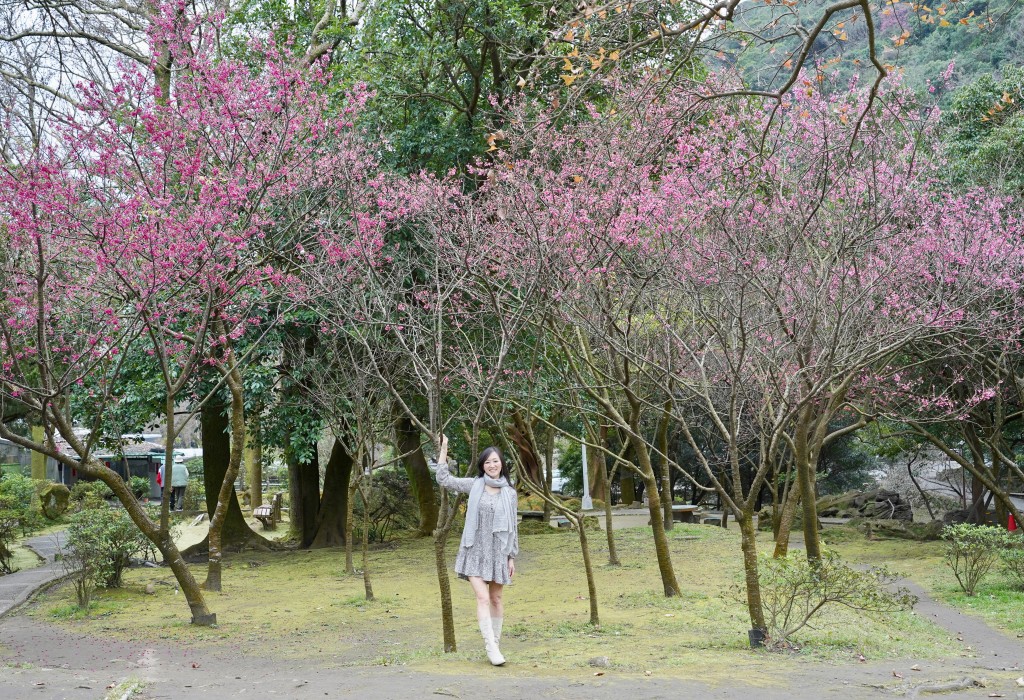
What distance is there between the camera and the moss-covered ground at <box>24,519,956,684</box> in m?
6.73

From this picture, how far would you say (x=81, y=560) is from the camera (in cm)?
1042

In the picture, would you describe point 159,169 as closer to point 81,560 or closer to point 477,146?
point 81,560

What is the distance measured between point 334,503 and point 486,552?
12.3 meters

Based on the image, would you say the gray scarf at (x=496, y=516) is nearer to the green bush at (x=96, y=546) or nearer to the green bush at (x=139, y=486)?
the green bush at (x=96, y=546)

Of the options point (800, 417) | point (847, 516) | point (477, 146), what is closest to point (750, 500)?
point (800, 417)

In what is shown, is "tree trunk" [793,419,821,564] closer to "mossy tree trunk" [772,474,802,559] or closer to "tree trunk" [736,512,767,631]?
"mossy tree trunk" [772,474,802,559]

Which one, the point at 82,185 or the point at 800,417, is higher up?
the point at 82,185

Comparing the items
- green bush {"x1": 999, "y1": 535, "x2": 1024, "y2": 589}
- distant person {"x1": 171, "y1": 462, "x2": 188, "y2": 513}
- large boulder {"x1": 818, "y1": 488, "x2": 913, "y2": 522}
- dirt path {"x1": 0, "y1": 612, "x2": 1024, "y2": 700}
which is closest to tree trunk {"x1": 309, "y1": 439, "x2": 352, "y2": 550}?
dirt path {"x1": 0, "y1": 612, "x2": 1024, "y2": 700}

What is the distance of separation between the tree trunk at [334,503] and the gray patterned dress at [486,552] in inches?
466

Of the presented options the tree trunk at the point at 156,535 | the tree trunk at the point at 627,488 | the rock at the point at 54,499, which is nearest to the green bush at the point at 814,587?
the tree trunk at the point at 156,535

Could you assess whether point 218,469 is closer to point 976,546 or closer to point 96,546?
point 96,546

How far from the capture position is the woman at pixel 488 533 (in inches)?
250

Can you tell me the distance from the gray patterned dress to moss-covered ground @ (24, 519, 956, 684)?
61 centimetres

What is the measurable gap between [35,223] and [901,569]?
12.1 metres
